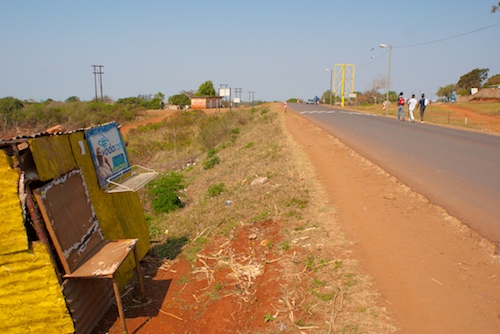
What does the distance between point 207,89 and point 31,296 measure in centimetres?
8710

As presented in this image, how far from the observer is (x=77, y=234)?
441cm

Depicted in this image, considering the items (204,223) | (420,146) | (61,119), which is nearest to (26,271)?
(204,223)

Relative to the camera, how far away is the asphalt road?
6.64 metres

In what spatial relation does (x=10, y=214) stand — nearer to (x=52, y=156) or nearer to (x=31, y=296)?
Result: (x=52, y=156)

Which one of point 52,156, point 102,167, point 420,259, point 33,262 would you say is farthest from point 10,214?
point 420,259

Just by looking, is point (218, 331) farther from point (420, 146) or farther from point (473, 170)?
point (420, 146)

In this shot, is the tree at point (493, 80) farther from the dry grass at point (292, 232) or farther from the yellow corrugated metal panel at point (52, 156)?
the yellow corrugated metal panel at point (52, 156)

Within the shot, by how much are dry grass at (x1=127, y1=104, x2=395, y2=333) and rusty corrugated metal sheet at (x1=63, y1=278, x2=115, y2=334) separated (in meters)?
1.69

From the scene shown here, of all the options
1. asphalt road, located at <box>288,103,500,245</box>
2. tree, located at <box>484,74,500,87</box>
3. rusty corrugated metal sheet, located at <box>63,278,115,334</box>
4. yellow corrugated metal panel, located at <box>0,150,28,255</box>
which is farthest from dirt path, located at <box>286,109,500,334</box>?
tree, located at <box>484,74,500,87</box>

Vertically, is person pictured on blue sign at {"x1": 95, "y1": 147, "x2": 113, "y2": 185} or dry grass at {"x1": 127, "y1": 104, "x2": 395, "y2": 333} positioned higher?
person pictured on blue sign at {"x1": 95, "y1": 147, "x2": 113, "y2": 185}

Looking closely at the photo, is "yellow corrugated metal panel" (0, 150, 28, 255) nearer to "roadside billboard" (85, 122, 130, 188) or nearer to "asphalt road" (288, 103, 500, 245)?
"roadside billboard" (85, 122, 130, 188)

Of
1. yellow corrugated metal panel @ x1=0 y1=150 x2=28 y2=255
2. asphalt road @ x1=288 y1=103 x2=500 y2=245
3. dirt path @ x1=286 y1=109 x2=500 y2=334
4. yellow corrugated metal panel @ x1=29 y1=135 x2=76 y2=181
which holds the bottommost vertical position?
dirt path @ x1=286 y1=109 x2=500 y2=334

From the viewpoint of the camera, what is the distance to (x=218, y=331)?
14.5 ft

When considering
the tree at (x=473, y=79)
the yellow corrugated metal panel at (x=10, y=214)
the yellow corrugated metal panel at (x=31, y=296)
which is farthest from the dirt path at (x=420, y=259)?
the tree at (x=473, y=79)
